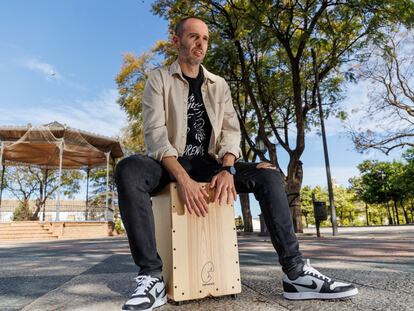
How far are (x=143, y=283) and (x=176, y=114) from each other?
3.21 ft

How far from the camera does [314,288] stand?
63.8 inches

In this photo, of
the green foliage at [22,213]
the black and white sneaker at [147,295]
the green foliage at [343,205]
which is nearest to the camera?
the black and white sneaker at [147,295]

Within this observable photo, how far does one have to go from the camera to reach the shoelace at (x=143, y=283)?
1562mm

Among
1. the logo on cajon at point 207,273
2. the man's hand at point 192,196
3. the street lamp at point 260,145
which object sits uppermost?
the street lamp at point 260,145

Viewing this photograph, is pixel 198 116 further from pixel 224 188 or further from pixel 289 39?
pixel 289 39

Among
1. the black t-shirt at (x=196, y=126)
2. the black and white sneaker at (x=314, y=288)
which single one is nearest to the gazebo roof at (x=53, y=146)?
the black t-shirt at (x=196, y=126)

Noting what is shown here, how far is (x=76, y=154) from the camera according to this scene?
17281mm

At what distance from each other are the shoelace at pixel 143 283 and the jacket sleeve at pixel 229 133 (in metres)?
0.81

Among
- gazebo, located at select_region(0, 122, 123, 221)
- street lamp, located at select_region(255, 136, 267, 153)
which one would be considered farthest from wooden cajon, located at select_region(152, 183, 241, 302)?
gazebo, located at select_region(0, 122, 123, 221)

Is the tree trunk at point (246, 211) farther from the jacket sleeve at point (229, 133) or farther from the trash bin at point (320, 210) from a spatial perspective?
the jacket sleeve at point (229, 133)

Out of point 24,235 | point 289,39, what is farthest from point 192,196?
point 24,235

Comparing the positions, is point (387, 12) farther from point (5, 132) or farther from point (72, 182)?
point (72, 182)

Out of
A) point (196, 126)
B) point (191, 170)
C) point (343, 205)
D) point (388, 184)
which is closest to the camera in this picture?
point (191, 170)

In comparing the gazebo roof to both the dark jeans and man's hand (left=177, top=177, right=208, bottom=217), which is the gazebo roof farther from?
man's hand (left=177, top=177, right=208, bottom=217)
